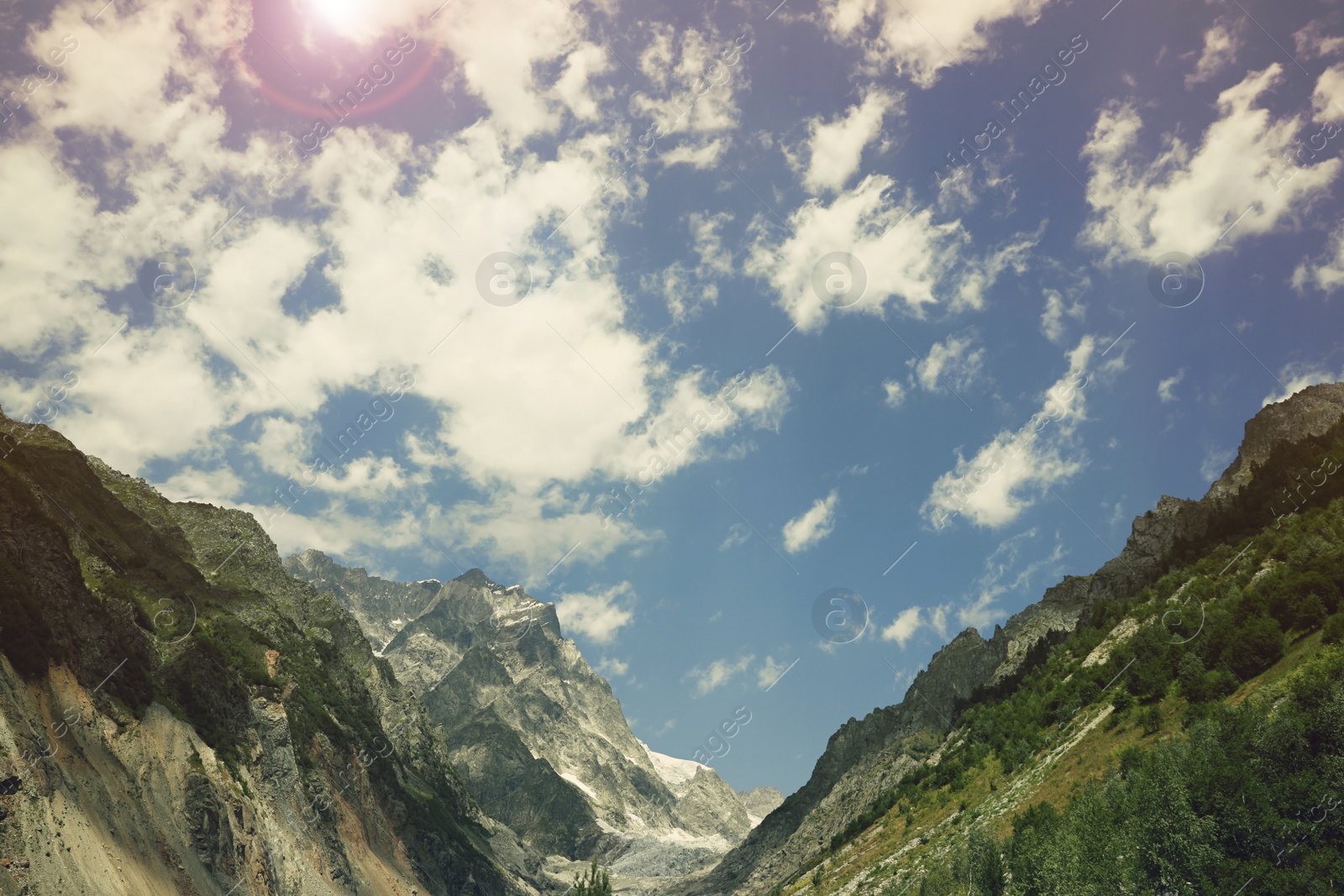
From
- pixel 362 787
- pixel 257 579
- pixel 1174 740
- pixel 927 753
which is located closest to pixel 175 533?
pixel 257 579

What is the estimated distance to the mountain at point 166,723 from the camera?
177ft

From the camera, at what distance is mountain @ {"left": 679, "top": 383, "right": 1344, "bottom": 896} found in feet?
247

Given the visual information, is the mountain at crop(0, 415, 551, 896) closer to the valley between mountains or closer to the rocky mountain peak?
the valley between mountains

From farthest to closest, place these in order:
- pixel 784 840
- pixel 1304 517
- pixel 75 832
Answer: pixel 784 840, pixel 1304 517, pixel 75 832

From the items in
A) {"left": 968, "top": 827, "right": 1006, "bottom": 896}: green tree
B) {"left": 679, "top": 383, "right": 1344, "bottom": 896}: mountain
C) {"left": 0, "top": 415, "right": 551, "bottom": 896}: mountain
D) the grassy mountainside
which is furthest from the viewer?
{"left": 679, "top": 383, "right": 1344, "bottom": 896}: mountain

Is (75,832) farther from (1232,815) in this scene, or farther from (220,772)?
(1232,815)

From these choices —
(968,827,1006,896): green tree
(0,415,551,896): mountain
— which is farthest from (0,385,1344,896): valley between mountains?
(0,415,551,896): mountain

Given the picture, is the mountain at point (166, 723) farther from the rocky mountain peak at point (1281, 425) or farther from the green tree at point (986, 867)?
the rocky mountain peak at point (1281, 425)

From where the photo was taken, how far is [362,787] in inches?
5094

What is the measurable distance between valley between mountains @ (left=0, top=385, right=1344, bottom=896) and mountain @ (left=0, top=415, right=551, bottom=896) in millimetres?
354

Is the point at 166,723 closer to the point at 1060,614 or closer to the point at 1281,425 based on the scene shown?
the point at 1060,614

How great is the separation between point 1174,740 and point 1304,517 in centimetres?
3503

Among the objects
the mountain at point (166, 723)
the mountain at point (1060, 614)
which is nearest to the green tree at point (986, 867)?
the mountain at point (1060, 614)

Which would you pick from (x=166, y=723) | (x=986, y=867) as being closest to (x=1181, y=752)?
(x=986, y=867)
